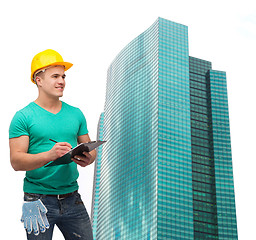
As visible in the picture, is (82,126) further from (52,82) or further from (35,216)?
(35,216)

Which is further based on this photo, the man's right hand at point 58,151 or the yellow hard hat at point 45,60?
the yellow hard hat at point 45,60

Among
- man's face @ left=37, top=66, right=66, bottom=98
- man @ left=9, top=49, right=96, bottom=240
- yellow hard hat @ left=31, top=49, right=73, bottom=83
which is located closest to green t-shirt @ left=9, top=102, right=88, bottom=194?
man @ left=9, top=49, right=96, bottom=240

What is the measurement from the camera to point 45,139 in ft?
14.7

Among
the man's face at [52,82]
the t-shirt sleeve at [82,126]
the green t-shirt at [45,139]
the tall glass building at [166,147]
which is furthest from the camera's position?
the tall glass building at [166,147]

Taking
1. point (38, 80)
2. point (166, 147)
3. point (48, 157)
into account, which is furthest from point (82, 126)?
point (166, 147)

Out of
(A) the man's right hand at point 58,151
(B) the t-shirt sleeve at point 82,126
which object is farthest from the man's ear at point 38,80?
(A) the man's right hand at point 58,151

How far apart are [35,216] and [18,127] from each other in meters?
1.04

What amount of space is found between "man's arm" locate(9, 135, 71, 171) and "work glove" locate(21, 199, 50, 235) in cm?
46

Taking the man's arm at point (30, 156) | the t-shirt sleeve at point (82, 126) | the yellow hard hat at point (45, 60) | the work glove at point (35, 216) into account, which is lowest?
the work glove at point (35, 216)

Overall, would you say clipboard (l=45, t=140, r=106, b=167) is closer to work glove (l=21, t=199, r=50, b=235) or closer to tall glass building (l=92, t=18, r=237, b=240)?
work glove (l=21, t=199, r=50, b=235)

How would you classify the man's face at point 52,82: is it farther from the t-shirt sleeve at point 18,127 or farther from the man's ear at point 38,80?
the t-shirt sleeve at point 18,127

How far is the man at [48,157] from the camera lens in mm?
4293

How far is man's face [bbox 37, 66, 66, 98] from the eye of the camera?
15.4 ft

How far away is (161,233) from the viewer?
108 meters
